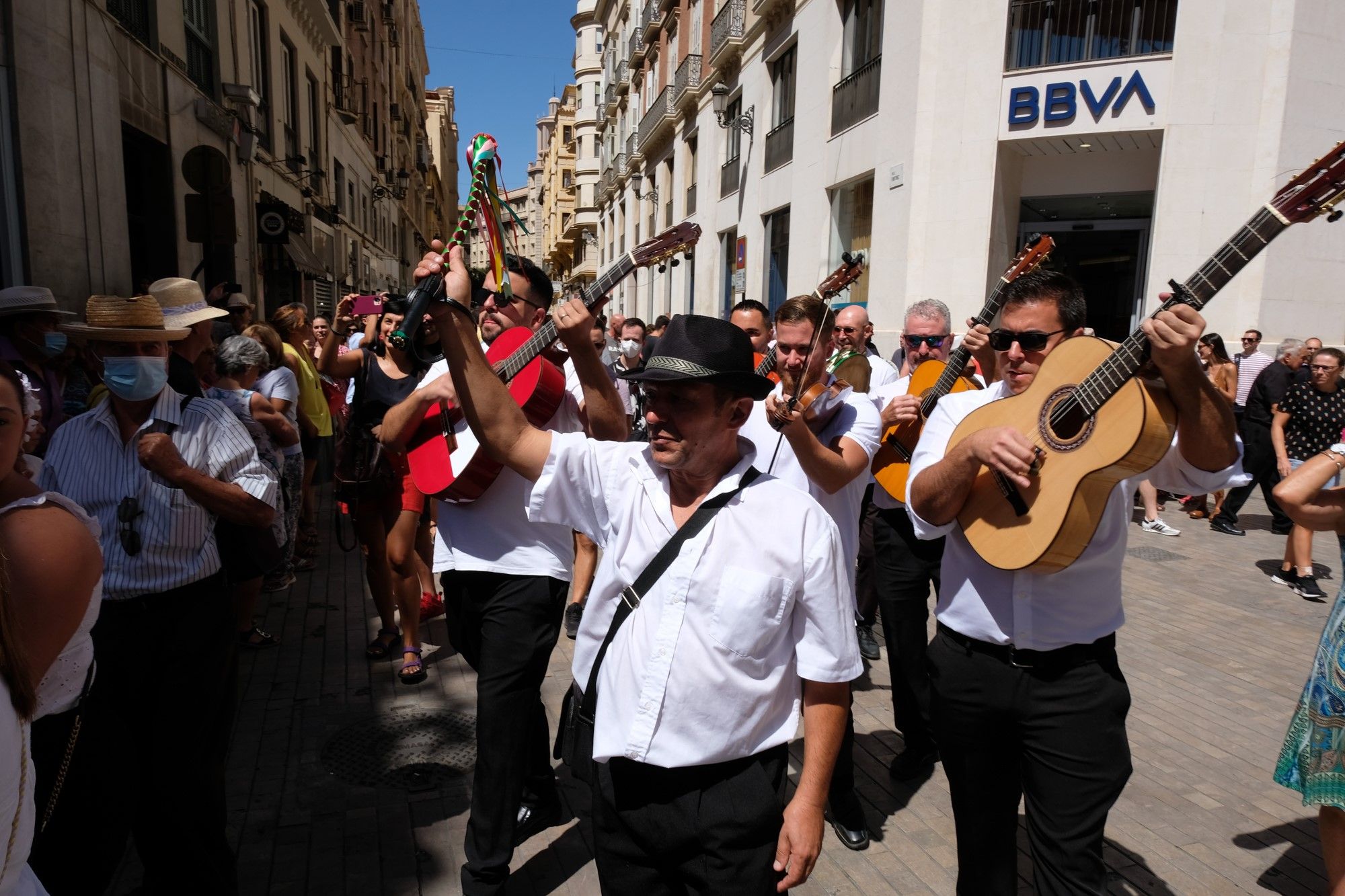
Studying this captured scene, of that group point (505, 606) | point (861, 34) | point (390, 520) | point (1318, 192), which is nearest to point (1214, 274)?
point (1318, 192)

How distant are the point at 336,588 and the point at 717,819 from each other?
572 centimetres

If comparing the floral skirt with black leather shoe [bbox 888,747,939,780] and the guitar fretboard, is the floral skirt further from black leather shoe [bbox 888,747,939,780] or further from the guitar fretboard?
black leather shoe [bbox 888,747,939,780]

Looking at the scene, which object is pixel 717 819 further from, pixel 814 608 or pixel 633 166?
pixel 633 166

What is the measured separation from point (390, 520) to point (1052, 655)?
170 inches

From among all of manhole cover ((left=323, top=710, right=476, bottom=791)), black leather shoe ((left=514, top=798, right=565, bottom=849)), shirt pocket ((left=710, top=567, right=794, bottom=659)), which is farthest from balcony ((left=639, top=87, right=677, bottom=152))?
shirt pocket ((left=710, top=567, right=794, bottom=659))

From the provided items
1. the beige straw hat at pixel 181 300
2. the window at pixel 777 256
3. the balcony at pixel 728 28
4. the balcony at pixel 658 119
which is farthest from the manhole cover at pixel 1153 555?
the balcony at pixel 658 119

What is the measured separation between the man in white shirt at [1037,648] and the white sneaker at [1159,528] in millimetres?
8212

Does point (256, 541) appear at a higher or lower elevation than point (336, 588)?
higher

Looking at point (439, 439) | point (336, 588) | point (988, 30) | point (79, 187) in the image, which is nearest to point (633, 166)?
point (988, 30)

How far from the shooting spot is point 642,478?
216 cm

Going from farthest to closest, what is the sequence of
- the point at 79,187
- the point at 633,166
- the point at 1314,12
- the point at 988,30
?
the point at 633,166 → the point at 988,30 → the point at 1314,12 → the point at 79,187

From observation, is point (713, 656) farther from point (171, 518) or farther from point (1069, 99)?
point (1069, 99)

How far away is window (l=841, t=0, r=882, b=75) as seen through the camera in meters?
14.9

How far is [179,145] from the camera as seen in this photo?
11266 mm
